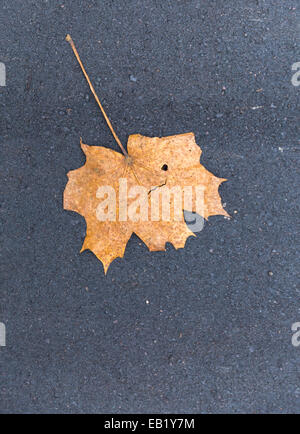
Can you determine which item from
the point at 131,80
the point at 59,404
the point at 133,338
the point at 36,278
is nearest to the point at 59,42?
the point at 131,80

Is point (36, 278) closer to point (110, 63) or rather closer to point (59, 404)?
point (59, 404)

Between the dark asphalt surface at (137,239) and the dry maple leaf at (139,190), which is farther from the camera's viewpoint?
the dark asphalt surface at (137,239)

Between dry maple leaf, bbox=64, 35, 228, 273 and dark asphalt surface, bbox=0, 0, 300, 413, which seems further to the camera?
dark asphalt surface, bbox=0, 0, 300, 413

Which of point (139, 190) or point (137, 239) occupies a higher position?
point (139, 190)

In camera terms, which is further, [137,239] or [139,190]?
[137,239]
